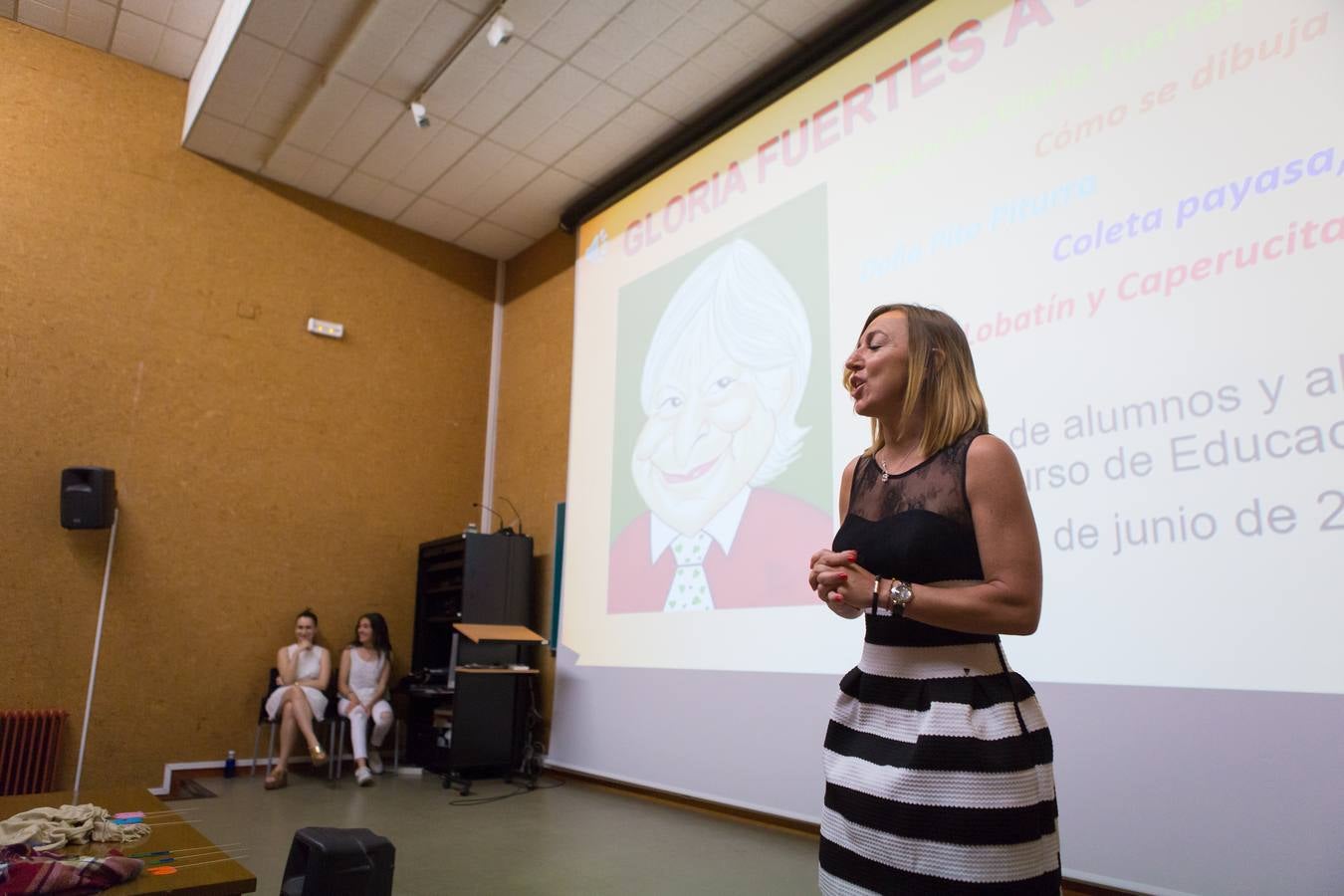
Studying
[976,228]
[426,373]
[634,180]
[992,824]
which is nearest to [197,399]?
[426,373]

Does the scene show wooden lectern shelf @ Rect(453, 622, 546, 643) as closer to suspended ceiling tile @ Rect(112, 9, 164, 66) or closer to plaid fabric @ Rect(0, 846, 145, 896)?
plaid fabric @ Rect(0, 846, 145, 896)

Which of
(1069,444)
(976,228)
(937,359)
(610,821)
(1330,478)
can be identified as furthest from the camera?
(610,821)

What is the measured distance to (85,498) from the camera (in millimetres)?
4672

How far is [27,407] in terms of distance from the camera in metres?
4.78

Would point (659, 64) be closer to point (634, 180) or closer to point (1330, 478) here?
point (634, 180)

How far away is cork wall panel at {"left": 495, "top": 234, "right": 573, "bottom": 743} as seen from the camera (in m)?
5.79

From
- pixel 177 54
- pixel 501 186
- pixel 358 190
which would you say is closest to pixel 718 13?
pixel 501 186

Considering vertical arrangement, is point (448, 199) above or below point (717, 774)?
above

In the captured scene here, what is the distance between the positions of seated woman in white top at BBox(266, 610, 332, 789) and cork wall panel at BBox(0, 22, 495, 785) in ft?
0.72

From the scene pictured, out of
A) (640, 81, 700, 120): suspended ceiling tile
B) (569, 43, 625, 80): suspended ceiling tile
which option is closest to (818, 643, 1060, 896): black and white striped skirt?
(569, 43, 625, 80): suspended ceiling tile

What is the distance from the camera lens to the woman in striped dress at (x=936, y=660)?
98 cm

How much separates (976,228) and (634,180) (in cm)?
276

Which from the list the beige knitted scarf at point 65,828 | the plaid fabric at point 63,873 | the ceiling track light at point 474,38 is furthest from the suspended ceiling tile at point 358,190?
the plaid fabric at point 63,873

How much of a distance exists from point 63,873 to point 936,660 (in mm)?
1355
